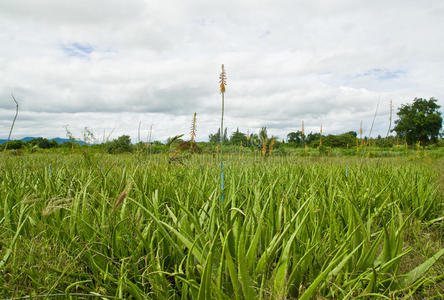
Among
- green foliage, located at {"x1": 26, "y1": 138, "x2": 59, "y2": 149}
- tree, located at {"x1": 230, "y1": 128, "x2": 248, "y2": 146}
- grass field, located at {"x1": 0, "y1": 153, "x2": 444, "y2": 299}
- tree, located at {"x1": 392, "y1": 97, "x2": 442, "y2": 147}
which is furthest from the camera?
tree, located at {"x1": 392, "y1": 97, "x2": 442, "y2": 147}

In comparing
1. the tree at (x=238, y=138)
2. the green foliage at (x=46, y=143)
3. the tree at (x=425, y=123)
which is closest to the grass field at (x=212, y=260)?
the tree at (x=238, y=138)

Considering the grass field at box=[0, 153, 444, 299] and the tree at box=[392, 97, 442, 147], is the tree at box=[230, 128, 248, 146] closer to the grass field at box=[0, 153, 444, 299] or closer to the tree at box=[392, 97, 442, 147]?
the grass field at box=[0, 153, 444, 299]

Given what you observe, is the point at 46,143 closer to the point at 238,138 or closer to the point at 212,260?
the point at 238,138

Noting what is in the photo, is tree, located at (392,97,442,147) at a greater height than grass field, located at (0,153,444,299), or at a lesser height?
greater

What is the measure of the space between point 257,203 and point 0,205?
1957mm

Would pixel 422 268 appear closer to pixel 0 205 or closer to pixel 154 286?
pixel 154 286

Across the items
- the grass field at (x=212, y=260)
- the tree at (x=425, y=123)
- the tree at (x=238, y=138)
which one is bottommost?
the grass field at (x=212, y=260)

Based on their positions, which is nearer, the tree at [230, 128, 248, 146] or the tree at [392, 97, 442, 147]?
the tree at [230, 128, 248, 146]

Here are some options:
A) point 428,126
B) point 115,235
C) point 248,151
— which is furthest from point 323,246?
point 428,126

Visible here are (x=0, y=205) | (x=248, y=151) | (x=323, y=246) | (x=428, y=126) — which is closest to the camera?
(x=323, y=246)

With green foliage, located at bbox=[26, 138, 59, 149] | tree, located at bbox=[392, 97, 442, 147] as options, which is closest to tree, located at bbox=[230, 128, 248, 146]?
green foliage, located at bbox=[26, 138, 59, 149]

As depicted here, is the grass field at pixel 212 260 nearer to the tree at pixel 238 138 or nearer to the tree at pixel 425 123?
the tree at pixel 238 138

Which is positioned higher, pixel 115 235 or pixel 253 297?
pixel 115 235

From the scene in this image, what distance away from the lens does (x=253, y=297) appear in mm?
1051
